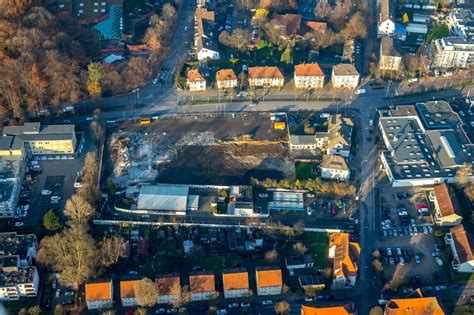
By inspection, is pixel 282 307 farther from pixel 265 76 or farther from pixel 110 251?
pixel 265 76

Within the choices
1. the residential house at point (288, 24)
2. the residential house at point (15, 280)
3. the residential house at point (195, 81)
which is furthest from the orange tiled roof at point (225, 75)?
the residential house at point (15, 280)

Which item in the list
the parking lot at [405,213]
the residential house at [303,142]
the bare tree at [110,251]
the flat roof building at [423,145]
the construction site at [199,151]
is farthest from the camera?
the residential house at [303,142]

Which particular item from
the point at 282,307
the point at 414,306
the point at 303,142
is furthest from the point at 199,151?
the point at 414,306

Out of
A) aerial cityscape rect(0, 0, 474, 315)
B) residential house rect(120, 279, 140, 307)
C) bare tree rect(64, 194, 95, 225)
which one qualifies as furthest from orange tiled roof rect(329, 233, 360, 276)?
bare tree rect(64, 194, 95, 225)

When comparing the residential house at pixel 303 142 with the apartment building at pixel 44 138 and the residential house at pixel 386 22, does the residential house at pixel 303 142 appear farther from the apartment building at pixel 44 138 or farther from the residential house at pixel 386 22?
the residential house at pixel 386 22

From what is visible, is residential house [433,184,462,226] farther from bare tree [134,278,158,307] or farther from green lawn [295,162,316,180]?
bare tree [134,278,158,307]
